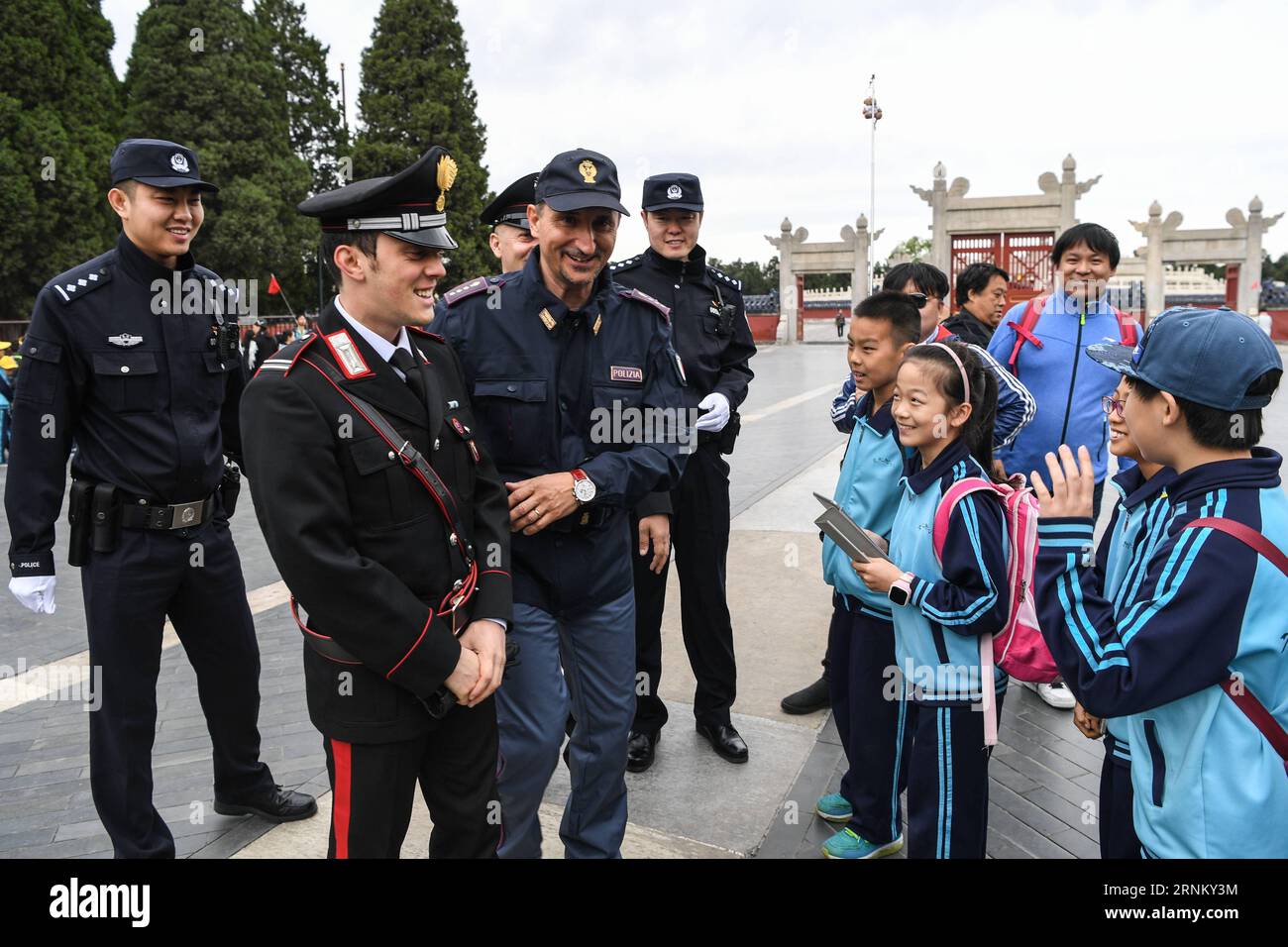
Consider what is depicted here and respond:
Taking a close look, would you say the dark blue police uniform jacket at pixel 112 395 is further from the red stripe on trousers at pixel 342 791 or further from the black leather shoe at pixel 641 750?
the black leather shoe at pixel 641 750

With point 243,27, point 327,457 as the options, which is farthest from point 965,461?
point 243,27

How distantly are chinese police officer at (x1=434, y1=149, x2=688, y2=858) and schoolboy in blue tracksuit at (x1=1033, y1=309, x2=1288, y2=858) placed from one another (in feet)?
4.27

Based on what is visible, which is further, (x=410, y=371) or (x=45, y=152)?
(x=45, y=152)

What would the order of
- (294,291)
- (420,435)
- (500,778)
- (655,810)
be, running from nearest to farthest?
(420,435)
(500,778)
(655,810)
(294,291)

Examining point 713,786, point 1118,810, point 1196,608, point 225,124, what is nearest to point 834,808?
point 713,786

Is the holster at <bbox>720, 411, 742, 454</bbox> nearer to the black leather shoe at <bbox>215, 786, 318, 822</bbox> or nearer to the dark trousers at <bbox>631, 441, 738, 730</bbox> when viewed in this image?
the dark trousers at <bbox>631, 441, 738, 730</bbox>

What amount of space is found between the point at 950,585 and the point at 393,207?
1.85 m

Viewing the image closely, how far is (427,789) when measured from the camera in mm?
2363

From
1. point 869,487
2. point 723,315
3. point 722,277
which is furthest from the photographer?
point 722,277

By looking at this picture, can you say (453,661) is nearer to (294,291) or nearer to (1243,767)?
(1243,767)

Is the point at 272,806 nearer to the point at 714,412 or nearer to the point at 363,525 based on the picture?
the point at 363,525

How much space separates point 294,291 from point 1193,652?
35.8 m

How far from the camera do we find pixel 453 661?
2109mm

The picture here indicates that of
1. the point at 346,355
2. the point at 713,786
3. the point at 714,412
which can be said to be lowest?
the point at 713,786
